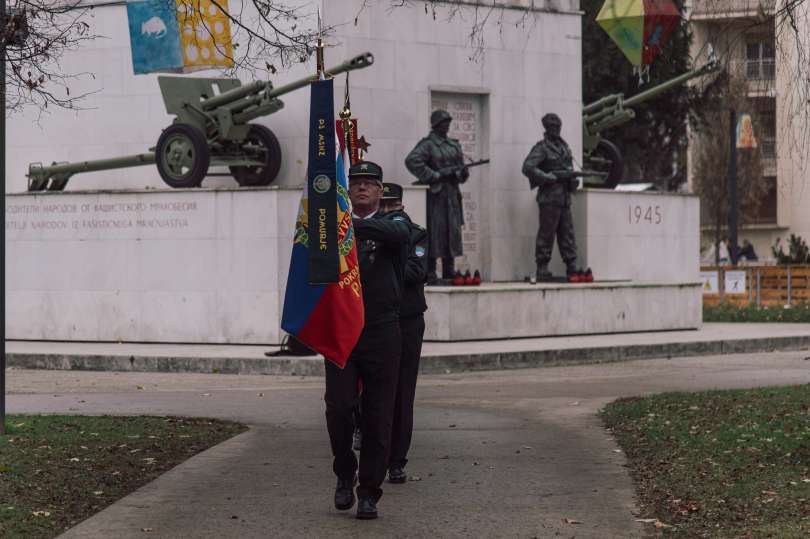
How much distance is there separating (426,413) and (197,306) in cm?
864

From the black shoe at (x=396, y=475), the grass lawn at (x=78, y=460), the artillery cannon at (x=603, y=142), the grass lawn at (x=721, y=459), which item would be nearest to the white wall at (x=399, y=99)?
the artillery cannon at (x=603, y=142)

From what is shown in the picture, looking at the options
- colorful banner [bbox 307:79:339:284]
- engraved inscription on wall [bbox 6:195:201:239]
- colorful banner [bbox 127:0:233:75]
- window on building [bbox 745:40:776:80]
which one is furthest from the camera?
colorful banner [bbox 127:0:233:75]

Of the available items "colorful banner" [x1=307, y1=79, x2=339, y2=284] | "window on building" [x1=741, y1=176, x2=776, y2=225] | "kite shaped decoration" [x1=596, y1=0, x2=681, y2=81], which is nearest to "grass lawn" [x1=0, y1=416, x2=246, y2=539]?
"colorful banner" [x1=307, y1=79, x2=339, y2=284]

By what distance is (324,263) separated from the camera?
8625 millimetres

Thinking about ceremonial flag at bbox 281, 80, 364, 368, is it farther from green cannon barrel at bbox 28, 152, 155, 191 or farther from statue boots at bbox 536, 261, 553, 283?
statue boots at bbox 536, 261, 553, 283

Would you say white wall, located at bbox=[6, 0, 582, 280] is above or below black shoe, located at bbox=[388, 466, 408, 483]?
above

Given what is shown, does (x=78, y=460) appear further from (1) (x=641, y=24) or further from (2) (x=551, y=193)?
(2) (x=551, y=193)

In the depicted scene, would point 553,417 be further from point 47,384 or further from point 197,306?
point 197,306

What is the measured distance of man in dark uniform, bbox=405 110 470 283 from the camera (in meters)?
23.3

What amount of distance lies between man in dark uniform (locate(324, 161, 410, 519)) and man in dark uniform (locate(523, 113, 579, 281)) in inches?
617

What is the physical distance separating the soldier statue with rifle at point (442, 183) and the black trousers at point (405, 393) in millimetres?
12955

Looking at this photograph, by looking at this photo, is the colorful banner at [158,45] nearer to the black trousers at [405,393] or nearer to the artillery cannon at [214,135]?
the artillery cannon at [214,135]

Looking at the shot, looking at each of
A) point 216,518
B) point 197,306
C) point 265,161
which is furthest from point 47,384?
point 216,518

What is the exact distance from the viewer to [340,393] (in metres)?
8.84
